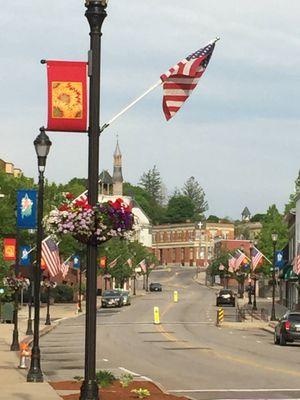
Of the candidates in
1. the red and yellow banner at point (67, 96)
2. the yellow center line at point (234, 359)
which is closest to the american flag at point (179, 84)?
the red and yellow banner at point (67, 96)

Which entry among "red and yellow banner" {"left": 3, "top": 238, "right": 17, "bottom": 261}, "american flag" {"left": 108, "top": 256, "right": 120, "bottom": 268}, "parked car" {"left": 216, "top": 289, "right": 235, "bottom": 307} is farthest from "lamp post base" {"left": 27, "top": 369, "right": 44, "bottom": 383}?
"american flag" {"left": 108, "top": 256, "right": 120, "bottom": 268}

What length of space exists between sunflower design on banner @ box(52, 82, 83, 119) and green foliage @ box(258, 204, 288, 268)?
310 ft

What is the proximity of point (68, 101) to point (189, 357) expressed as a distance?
2048 centimetres

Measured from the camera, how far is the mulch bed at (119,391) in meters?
19.4

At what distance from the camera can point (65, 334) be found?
51.2 meters

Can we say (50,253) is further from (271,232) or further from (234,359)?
(271,232)

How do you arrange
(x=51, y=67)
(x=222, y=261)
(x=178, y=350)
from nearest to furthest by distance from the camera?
(x=51, y=67)
(x=178, y=350)
(x=222, y=261)

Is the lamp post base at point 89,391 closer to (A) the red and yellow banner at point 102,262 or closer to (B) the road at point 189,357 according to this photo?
(B) the road at point 189,357

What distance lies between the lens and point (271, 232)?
11062cm

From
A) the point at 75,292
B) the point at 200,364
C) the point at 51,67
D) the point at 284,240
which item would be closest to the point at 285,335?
the point at 200,364

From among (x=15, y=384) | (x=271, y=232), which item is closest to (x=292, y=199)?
(x=271, y=232)

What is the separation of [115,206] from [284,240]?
330ft

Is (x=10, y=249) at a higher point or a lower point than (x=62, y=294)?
higher

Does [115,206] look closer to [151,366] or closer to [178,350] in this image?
[151,366]
